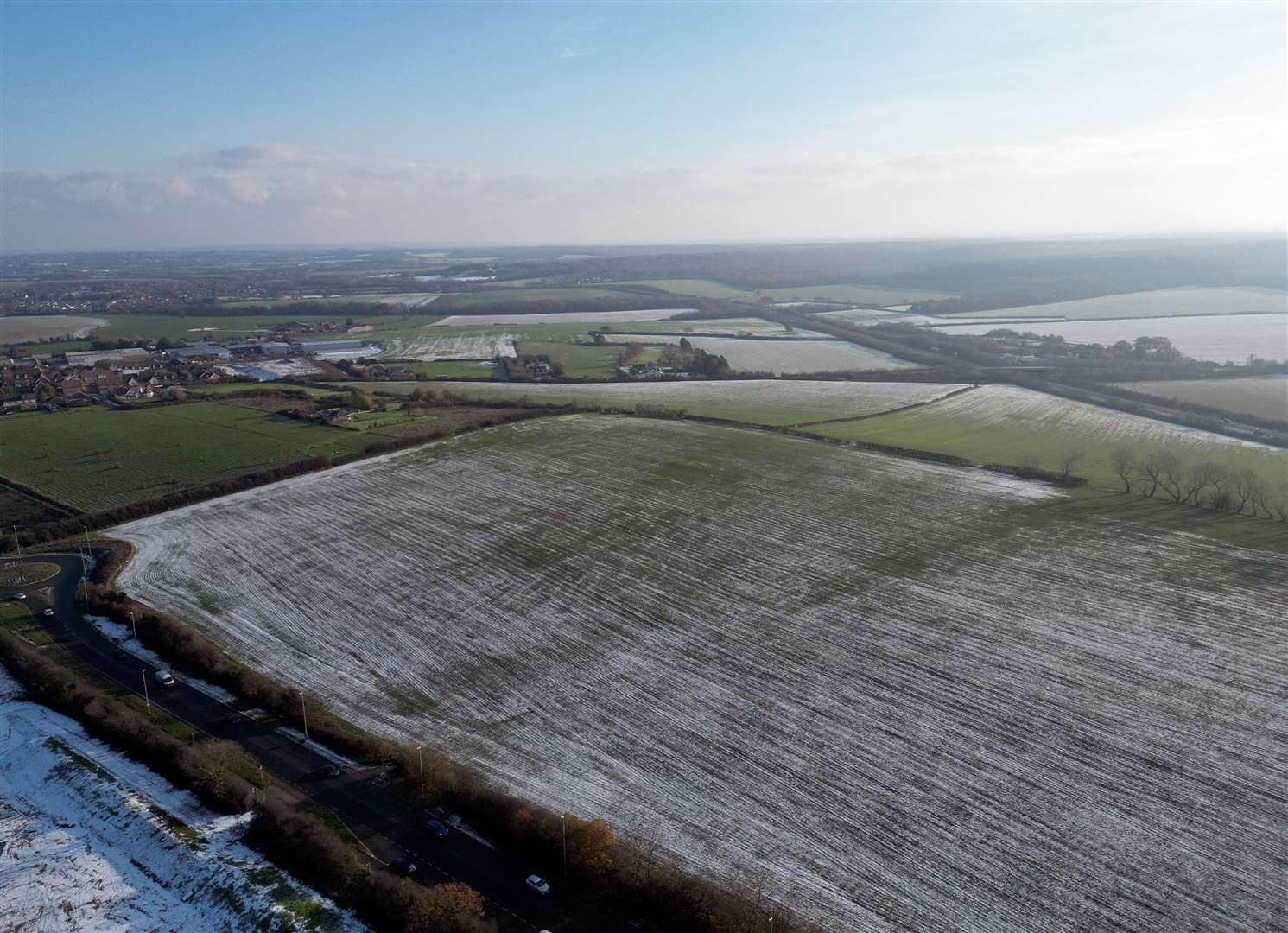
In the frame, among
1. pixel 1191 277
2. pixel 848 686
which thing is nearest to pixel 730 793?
pixel 848 686

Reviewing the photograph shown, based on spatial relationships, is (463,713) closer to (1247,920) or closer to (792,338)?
(1247,920)

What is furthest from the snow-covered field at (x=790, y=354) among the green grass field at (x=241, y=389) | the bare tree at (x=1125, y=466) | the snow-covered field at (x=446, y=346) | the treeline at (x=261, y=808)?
the treeline at (x=261, y=808)

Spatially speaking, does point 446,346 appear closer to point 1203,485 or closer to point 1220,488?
point 1203,485

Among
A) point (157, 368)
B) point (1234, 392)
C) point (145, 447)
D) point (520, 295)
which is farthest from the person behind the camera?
point (520, 295)

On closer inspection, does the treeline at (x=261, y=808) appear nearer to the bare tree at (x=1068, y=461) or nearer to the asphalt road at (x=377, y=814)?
the asphalt road at (x=377, y=814)

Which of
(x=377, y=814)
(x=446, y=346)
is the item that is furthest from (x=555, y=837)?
(x=446, y=346)
